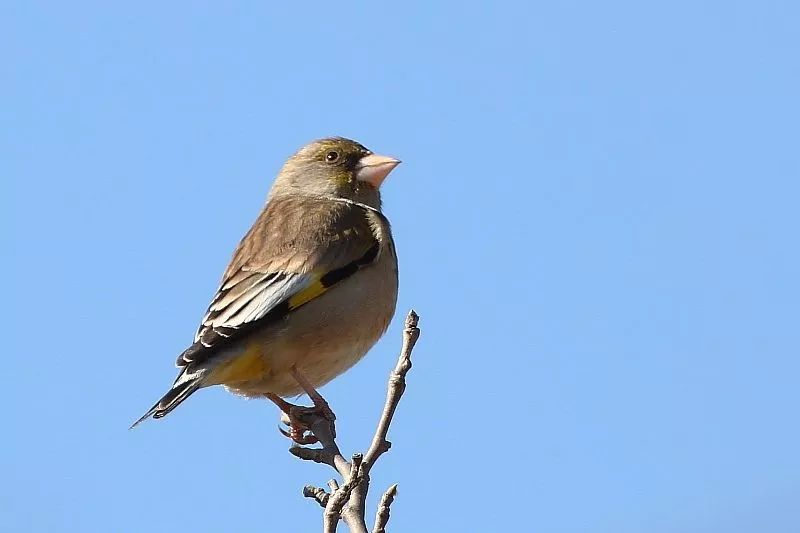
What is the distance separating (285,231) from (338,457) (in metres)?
2.47

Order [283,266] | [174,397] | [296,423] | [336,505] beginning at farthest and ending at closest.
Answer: [283,266]
[296,423]
[174,397]
[336,505]

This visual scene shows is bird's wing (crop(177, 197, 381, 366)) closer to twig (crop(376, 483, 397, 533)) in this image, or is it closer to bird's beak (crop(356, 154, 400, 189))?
bird's beak (crop(356, 154, 400, 189))

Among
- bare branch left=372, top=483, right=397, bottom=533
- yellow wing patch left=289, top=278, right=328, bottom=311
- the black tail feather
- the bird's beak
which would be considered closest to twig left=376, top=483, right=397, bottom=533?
bare branch left=372, top=483, right=397, bottom=533

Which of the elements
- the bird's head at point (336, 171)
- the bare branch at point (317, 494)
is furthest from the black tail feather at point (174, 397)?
the bird's head at point (336, 171)

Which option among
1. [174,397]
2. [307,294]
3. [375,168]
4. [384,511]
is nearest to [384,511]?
[384,511]

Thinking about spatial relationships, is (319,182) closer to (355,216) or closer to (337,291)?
(355,216)

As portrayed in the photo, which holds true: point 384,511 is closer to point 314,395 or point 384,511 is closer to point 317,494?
point 317,494

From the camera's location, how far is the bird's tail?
18.3 feet

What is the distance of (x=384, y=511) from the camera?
12.5 feet

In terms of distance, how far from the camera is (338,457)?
4.77 meters

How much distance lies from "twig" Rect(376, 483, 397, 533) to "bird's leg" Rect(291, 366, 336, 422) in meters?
2.14

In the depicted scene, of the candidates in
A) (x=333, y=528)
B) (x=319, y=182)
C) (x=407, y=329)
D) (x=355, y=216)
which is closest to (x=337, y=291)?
(x=355, y=216)

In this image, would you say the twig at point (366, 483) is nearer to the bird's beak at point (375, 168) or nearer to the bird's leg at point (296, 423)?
the bird's leg at point (296, 423)

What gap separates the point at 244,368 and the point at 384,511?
2429mm
